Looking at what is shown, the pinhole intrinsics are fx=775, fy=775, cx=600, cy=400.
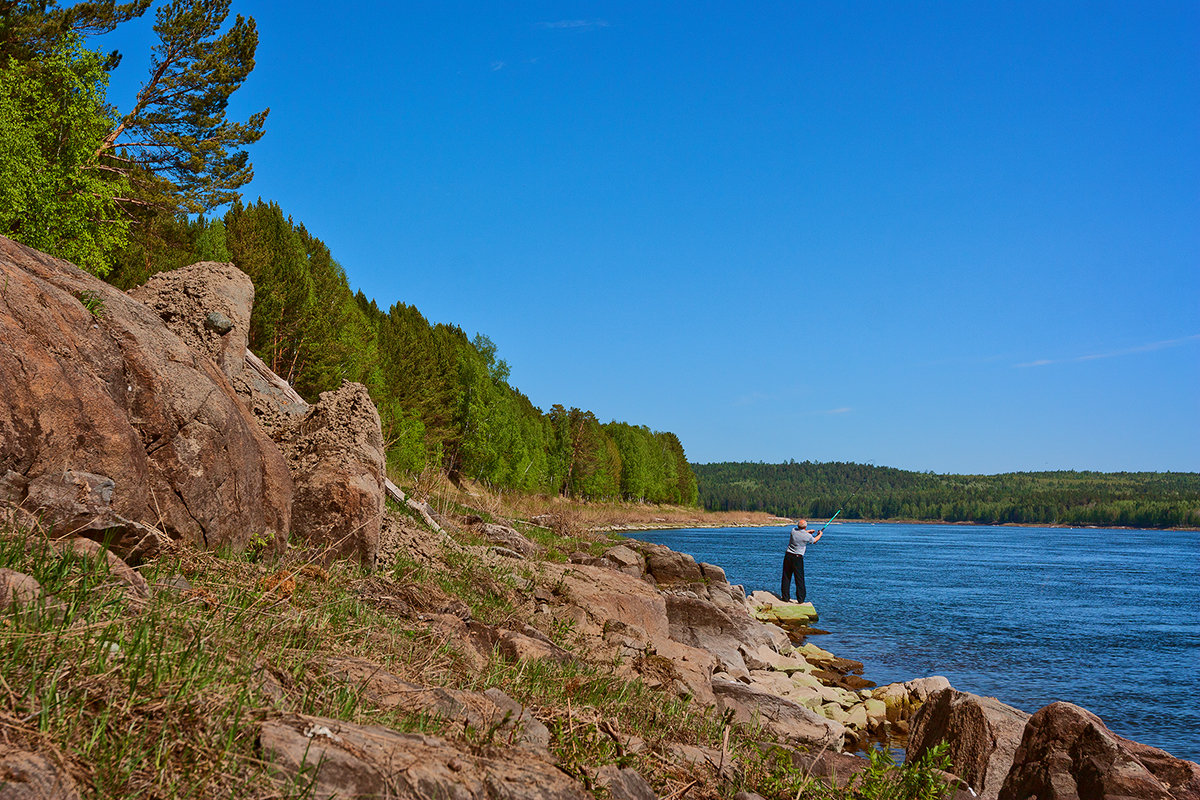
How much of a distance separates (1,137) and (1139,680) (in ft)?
108

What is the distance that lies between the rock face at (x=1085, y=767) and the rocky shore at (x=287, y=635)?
22mm

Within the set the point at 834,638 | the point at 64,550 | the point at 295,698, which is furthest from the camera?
the point at 834,638

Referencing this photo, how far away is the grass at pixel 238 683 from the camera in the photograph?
8.87 feet

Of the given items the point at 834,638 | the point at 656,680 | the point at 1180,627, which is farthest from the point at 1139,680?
the point at 656,680

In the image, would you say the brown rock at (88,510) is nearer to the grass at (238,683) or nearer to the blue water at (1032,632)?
the grass at (238,683)

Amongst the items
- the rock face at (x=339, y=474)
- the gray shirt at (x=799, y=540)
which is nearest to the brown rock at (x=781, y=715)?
the rock face at (x=339, y=474)

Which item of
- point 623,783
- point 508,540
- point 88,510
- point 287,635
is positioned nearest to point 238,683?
point 287,635

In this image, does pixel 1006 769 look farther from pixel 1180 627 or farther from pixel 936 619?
pixel 1180 627

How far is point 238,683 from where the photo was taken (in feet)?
10.9

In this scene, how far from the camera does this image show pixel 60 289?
5.57 metres

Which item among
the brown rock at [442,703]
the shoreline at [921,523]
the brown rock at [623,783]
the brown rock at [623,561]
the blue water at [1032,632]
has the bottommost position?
the shoreline at [921,523]

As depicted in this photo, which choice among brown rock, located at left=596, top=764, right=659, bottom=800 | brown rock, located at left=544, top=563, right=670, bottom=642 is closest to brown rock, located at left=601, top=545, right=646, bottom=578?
brown rock, located at left=544, top=563, right=670, bottom=642

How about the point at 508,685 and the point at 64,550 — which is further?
the point at 508,685

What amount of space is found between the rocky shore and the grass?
0.02 meters
